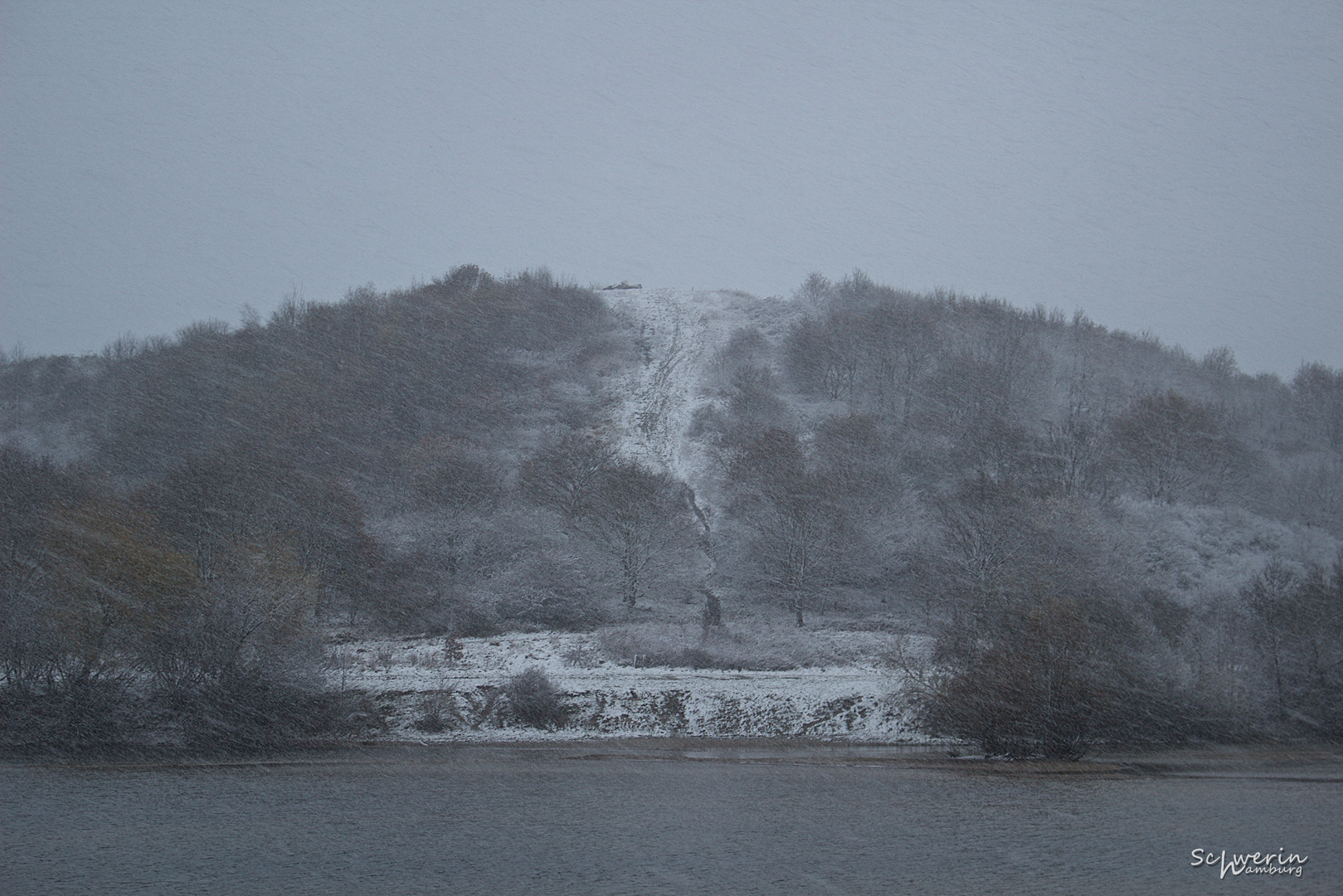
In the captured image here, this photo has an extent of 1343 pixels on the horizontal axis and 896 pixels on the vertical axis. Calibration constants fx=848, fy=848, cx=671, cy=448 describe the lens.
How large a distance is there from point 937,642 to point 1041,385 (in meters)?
46.7

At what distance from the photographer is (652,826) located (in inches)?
603

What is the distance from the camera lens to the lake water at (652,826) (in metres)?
12.2

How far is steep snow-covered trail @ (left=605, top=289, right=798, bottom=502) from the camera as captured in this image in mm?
57250

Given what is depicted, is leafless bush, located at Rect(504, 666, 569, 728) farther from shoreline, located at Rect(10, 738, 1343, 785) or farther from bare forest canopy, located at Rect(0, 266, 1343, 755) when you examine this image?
bare forest canopy, located at Rect(0, 266, 1343, 755)

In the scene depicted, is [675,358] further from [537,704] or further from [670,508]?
[537,704]

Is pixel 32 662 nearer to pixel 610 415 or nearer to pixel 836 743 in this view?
pixel 836 743

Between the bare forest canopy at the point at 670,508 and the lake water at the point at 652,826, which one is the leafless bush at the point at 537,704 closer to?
the lake water at the point at 652,826

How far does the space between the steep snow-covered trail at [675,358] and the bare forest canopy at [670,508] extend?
33.6 inches

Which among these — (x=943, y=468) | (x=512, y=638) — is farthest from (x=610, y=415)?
(x=512, y=638)

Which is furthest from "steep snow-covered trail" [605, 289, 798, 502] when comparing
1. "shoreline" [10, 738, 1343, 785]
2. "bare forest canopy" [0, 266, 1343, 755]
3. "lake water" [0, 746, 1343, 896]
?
"lake water" [0, 746, 1343, 896]

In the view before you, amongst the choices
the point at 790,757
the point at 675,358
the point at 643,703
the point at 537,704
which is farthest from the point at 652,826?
the point at 675,358

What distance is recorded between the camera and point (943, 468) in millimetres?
49188

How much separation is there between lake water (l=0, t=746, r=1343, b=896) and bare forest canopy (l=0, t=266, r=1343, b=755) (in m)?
3.07

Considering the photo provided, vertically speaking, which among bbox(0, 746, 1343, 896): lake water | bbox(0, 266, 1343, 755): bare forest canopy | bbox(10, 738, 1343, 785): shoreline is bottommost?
bbox(10, 738, 1343, 785): shoreline
